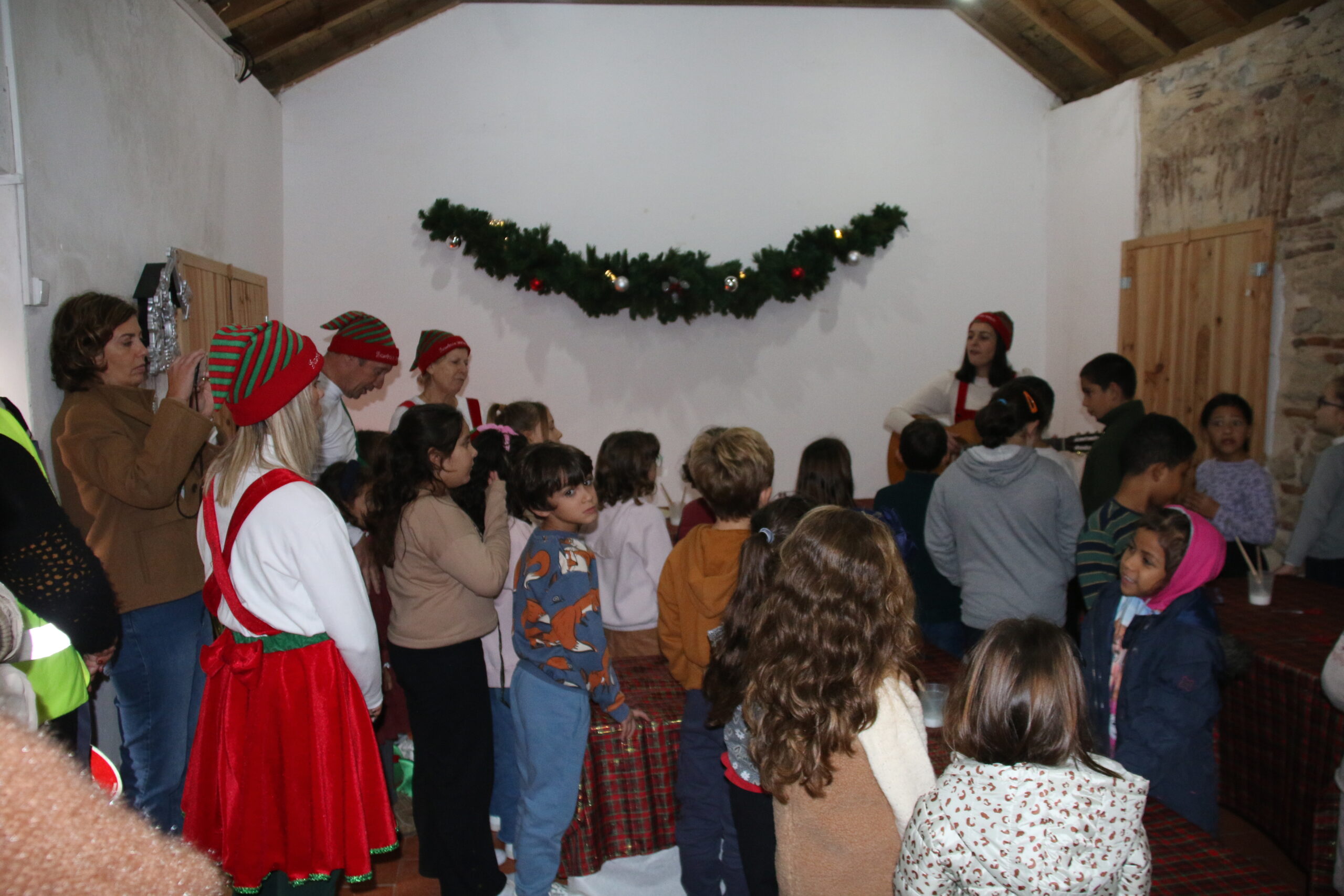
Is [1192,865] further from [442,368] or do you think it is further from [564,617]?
[442,368]

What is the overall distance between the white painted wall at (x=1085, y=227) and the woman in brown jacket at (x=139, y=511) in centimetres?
474

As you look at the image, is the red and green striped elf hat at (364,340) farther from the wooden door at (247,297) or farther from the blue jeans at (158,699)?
the blue jeans at (158,699)

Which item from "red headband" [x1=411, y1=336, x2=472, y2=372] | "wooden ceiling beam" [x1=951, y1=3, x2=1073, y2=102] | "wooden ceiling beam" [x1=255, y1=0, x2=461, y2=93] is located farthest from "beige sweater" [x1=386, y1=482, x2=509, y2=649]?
"wooden ceiling beam" [x1=951, y1=3, x2=1073, y2=102]

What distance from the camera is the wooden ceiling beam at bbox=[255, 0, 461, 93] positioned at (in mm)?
4680

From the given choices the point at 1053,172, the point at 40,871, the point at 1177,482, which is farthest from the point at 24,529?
the point at 1053,172

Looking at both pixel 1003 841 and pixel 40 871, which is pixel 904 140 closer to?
pixel 1003 841

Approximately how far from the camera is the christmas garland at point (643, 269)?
498 centimetres

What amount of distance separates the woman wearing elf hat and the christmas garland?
1.30m

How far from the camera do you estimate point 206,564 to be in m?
1.87

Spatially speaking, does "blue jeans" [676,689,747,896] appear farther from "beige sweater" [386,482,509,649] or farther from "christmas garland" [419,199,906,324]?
"christmas garland" [419,199,906,324]

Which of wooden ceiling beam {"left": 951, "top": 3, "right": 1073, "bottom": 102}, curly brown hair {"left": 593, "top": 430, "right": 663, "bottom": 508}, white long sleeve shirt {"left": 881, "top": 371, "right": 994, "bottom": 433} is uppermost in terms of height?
wooden ceiling beam {"left": 951, "top": 3, "right": 1073, "bottom": 102}

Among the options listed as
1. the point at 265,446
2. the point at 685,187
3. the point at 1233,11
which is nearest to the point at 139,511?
the point at 265,446

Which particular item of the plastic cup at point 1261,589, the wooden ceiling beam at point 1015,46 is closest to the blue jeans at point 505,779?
the plastic cup at point 1261,589

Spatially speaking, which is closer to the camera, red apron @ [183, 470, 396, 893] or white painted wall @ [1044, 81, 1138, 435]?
red apron @ [183, 470, 396, 893]
